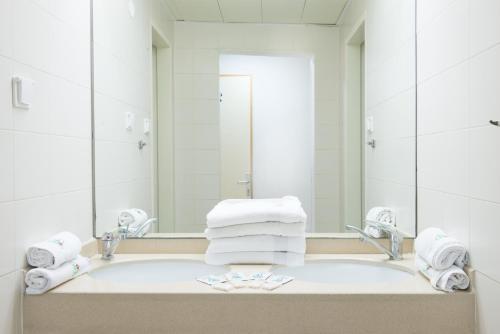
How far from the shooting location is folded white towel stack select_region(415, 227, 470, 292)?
3.76ft

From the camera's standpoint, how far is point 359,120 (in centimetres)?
169

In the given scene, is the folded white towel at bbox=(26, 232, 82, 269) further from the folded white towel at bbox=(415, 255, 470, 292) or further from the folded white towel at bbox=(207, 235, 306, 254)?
the folded white towel at bbox=(415, 255, 470, 292)

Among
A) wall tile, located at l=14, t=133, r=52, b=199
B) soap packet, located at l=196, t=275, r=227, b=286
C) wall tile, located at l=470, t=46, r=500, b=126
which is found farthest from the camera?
soap packet, located at l=196, t=275, r=227, b=286

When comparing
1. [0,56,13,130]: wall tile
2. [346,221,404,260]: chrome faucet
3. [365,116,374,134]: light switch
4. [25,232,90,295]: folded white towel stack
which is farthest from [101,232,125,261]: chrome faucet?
[365,116,374,134]: light switch

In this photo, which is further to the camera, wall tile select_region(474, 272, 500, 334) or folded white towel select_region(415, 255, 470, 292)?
folded white towel select_region(415, 255, 470, 292)

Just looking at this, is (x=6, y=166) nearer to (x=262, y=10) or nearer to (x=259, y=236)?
(x=259, y=236)

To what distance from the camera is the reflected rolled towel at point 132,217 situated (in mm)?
1701

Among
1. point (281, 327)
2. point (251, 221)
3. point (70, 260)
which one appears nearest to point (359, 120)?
point (251, 221)

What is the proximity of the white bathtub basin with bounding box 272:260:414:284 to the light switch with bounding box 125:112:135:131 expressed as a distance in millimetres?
834

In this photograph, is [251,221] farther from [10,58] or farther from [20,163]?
[10,58]

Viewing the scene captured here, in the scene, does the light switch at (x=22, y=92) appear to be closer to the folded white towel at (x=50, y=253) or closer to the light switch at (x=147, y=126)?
the folded white towel at (x=50, y=253)

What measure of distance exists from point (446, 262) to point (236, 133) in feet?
2.73

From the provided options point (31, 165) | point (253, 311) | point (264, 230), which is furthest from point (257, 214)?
point (31, 165)

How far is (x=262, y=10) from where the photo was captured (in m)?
1.67
